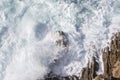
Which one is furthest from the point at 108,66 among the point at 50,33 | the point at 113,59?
the point at 50,33

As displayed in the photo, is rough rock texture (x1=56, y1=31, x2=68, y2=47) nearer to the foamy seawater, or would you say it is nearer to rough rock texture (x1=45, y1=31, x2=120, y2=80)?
the foamy seawater

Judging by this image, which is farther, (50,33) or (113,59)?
(50,33)

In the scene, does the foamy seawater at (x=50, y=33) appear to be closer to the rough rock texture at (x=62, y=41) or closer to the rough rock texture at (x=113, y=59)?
the rough rock texture at (x=62, y=41)

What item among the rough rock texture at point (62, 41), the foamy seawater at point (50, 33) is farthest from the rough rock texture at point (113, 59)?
the rough rock texture at point (62, 41)

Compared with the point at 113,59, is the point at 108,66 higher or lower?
lower

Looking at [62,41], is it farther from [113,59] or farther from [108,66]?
[113,59]

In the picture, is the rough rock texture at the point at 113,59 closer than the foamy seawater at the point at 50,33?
Yes

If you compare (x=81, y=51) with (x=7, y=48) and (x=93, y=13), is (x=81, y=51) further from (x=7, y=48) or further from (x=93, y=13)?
(x=7, y=48)

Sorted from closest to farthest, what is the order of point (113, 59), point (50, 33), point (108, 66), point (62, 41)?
1. point (113, 59)
2. point (108, 66)
3. point (62, 41)
4. point (50, 33)

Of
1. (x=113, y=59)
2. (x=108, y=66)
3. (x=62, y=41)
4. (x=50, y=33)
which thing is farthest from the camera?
(x=50, y=33)
